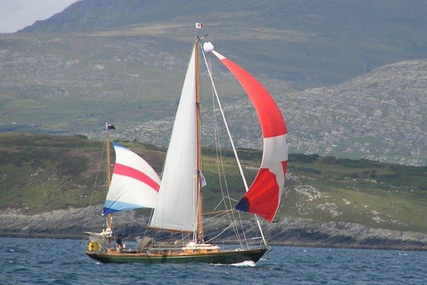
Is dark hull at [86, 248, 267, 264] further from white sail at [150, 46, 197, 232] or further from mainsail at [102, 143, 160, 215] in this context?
mainsail at [102, 143, 160, 215]

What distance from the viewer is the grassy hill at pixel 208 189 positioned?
522ft

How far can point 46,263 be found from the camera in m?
77.2

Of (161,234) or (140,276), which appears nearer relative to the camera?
(140,276)

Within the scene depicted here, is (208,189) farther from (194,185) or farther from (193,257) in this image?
(193,257)

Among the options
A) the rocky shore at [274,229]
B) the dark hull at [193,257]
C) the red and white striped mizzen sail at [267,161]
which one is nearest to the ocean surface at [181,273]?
the dark hull at [193,257]

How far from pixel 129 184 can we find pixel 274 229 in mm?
74830

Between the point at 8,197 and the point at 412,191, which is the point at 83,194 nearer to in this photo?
the point at 8,197

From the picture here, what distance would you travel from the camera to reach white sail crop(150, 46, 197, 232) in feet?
243

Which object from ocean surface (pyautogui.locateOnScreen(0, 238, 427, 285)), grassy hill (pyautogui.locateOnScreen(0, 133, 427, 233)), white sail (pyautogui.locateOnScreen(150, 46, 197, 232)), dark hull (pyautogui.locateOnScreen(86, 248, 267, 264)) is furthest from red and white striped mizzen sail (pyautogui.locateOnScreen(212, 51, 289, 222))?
grassy hill (pyautogui.locateOnScreen(0, 133, 427, 233))

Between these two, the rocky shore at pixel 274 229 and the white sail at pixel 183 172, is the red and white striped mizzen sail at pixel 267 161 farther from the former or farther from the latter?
the rocky shore at pixel 274 229

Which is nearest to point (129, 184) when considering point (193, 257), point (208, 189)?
point (193, 257)

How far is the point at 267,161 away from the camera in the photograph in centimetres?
6994

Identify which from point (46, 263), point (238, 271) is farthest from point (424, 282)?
point (46, 263)

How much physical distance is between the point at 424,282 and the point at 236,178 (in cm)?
10145
